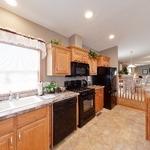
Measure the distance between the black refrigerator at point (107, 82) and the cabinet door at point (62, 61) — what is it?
1.95 metres

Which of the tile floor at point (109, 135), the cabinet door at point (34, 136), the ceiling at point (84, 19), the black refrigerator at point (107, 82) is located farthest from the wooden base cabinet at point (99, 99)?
the cabinet door at point (34, 136)

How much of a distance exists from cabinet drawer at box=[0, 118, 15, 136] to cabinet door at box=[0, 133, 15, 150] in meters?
0.05

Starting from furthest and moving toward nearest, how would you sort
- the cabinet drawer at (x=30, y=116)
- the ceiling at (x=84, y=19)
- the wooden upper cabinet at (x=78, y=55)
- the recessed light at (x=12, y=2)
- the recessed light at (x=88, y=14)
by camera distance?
the wooden upper cabinet at (x=78, y=55), the recessed light at (x=88, y=14), the ceiling at (x=84, y=19), the recessed light at (x=12, y=2), the cabinet drawer at (x=30, y=116)

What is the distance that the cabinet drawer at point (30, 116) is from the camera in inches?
64.5

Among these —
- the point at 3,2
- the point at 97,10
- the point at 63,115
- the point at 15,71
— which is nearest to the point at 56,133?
the point at 63,115

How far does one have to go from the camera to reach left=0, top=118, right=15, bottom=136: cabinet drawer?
1.44 m

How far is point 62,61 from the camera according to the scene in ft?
9.64

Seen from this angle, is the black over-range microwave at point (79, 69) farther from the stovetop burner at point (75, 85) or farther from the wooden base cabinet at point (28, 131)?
the wooden base cabinet at point (28, 131)

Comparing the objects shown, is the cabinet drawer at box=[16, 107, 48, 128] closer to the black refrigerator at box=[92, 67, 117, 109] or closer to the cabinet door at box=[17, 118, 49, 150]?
the cabinet door at box=[17, 118, 49, 150]

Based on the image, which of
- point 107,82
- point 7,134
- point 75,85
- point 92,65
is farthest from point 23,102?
point 107,82

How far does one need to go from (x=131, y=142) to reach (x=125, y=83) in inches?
186

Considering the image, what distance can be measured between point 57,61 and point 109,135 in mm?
1969

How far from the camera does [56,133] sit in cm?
229

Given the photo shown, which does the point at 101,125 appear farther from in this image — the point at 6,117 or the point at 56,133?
the point at 6,117
